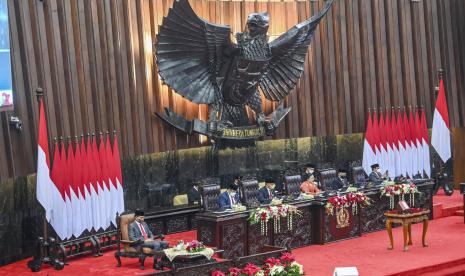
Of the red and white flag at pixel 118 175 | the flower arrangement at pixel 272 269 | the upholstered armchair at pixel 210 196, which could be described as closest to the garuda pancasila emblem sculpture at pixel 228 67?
the red and white flag at pixel 118 175

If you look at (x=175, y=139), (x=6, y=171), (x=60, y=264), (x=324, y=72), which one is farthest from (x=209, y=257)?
(x=324, y=72)

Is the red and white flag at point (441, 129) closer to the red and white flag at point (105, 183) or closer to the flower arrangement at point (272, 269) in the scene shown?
the red and white flag at point (105, 183)

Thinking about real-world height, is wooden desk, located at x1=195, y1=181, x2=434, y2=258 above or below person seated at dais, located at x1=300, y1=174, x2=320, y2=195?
below

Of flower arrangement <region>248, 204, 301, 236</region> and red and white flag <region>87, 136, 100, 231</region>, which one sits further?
red and white flag <region>87, 136, 100, 231</region>

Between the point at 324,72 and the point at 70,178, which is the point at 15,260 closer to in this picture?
the point at 70,178

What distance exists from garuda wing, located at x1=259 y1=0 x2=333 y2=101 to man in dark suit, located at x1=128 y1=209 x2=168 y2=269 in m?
5.26

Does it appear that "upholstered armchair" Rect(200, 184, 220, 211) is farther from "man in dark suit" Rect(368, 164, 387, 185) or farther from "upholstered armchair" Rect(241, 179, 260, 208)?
"man in dark suit" Rect(368, 164, 387, 185)

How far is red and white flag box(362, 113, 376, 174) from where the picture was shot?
1733cm

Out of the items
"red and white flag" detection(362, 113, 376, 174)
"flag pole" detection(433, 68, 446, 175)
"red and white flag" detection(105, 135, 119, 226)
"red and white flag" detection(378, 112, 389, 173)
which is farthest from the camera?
"flag pole" detection(433, 68, 446, 175)

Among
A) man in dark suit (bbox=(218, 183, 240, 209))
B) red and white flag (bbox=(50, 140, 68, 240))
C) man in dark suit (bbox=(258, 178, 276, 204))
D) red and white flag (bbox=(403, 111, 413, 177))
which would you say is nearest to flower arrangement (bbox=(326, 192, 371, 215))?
man in dark suit (bbox=(258, 178, 276, 204))

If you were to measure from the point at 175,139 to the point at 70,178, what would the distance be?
10.0ft

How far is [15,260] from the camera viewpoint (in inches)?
512

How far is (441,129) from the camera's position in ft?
59.0

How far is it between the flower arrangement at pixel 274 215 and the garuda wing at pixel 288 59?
3943 mm
